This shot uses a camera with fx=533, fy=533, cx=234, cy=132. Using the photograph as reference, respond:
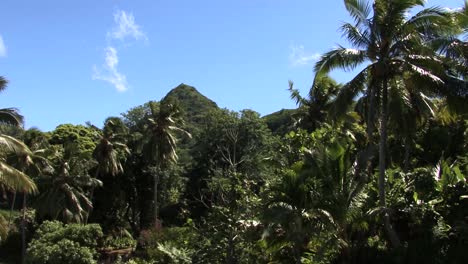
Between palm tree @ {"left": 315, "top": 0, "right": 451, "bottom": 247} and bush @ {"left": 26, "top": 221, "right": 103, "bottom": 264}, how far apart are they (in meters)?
16.1

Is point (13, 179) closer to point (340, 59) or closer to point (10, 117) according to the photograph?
point (10, 117)

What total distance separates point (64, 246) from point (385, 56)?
19068mm

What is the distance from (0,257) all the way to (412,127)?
115 feet

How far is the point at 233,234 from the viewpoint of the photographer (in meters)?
21.7

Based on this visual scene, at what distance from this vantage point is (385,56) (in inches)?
749

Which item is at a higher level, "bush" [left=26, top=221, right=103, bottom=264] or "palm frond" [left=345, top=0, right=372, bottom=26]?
"palm frond" [left=345, top=0, right=372, bottom=26]

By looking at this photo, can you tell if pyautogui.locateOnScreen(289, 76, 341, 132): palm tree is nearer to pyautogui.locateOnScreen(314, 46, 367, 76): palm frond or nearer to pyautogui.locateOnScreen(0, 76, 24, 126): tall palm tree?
pyautogui.locateOnScreen(314, 46, 367, 76): palm frond

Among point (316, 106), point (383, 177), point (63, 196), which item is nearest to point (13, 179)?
point (383, 177)

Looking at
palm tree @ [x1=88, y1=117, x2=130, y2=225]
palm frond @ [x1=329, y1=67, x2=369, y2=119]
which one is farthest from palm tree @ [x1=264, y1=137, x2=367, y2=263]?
palm tree @ [x1=88, y1=117, x2=130, y2=225]

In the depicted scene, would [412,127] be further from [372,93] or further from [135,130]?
[135,130]

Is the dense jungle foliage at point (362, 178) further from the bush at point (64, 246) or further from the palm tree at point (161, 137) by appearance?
the palm tree at point (161, 137)

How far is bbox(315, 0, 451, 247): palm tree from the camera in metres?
18.4

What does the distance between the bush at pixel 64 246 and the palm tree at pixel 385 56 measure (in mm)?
16108

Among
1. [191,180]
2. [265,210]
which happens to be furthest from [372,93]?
[191,180]
